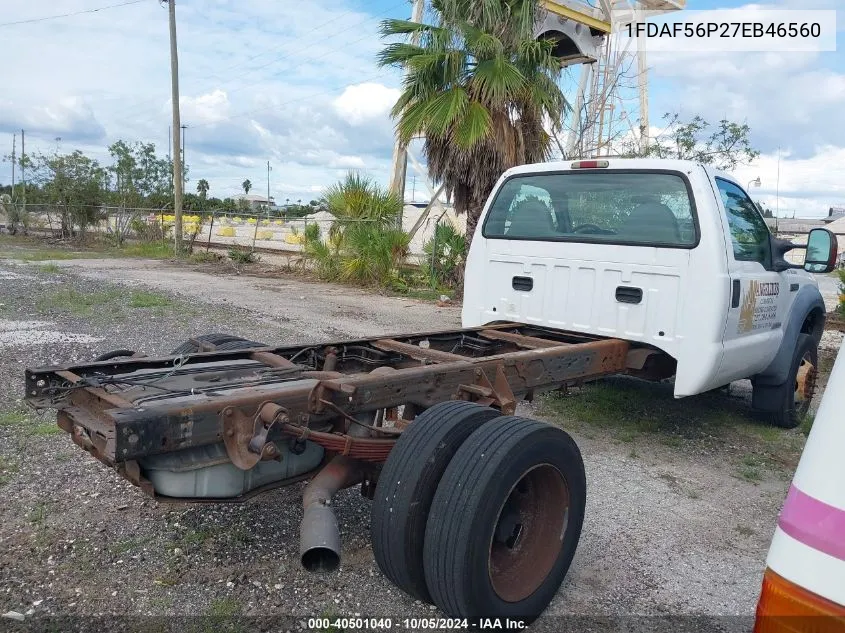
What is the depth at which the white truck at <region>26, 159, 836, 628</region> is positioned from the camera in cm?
284

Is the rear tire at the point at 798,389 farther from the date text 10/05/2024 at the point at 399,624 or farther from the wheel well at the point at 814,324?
the date text 10/05/2024 at the point at 399,624

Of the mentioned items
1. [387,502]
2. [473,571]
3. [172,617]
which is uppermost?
[387,502]

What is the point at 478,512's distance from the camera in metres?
2.76

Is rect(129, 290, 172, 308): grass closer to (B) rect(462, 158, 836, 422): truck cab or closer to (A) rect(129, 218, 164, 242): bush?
(B) rect(462, 158, 836, 422): truck cab

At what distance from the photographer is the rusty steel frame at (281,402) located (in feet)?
8.96

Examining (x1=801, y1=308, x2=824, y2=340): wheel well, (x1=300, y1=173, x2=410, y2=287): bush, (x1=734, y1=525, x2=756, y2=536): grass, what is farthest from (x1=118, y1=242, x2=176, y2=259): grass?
(x1=734, y1=525, x2=756, y2=536): grass

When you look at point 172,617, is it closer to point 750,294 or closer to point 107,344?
point 750,294

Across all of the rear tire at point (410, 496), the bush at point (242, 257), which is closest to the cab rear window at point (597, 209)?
the rear tire at point (410, 496)

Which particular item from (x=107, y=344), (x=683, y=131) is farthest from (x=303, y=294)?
(x=683, y=131)

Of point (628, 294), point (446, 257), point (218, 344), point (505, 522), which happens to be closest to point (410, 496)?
point (505, 522)

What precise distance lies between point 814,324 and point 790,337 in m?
0.93

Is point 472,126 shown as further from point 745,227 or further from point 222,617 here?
point 222,617

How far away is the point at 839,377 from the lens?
168 cm

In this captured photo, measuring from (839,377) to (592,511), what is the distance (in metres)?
2.85
